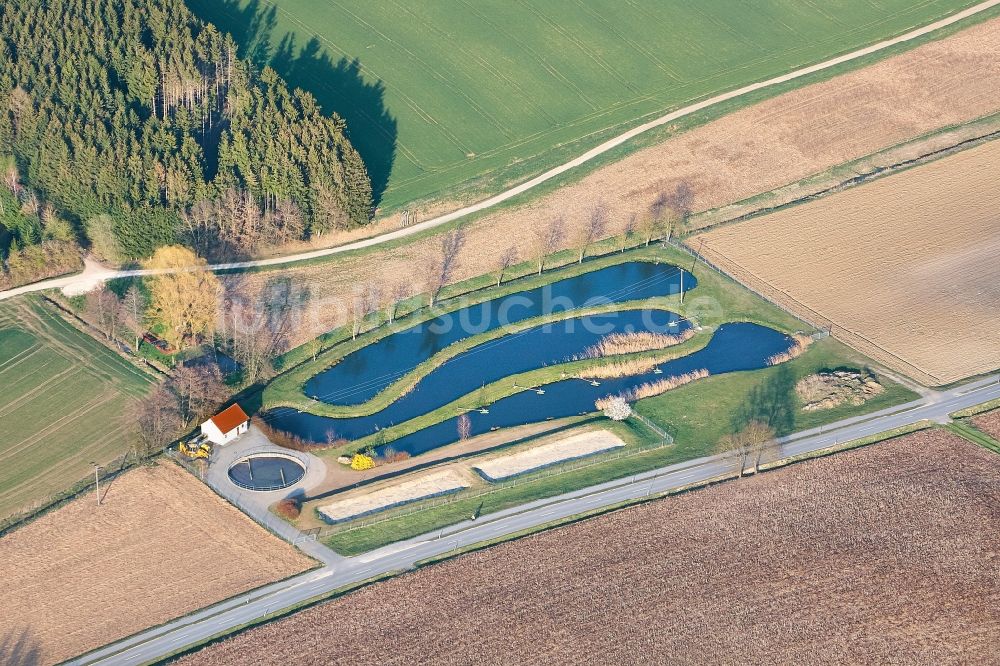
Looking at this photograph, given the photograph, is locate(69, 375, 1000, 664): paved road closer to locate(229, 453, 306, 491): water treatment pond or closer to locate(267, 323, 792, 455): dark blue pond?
locate(229, 453, 306, 491): water treatment pond

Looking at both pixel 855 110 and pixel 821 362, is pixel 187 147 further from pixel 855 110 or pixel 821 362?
pixel 855 110

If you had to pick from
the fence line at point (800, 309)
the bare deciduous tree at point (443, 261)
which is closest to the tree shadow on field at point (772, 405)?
the fence line at point (800, 309)

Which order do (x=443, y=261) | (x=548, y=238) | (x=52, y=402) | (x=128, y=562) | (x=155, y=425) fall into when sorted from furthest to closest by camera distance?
1. (x=548, y=238)
2. (x=443, y=261)
3. (x=52, y=402)
4. (x=155, y=425)
5. (x=128, y=562)

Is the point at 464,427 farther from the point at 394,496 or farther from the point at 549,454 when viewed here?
the point at 394,496

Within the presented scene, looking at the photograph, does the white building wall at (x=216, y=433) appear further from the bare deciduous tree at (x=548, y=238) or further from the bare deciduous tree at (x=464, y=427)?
the bare deciduous tree at (x=548, y=238)

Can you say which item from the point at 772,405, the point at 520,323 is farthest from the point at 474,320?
the point at 772,405
